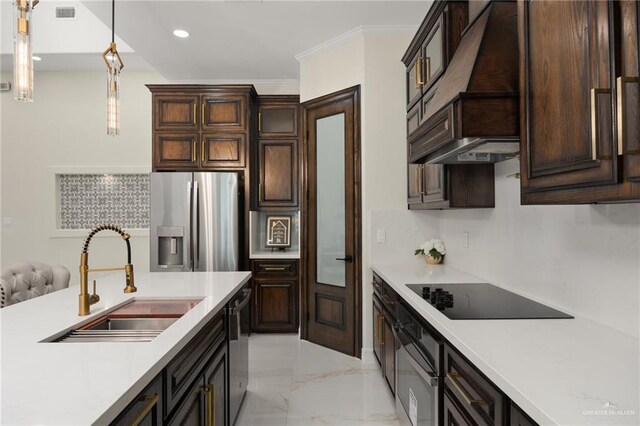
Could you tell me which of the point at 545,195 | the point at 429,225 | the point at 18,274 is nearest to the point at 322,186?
the point at 429,225

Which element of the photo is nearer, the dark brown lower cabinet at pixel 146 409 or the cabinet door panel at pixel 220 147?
the dark brown lower cabinet at pixel 146 409

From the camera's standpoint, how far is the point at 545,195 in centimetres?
127

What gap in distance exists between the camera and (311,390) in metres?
3.03

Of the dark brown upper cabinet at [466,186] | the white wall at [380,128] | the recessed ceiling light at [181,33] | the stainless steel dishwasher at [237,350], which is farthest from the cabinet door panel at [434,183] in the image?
the recessed ceiling light at [181,33]

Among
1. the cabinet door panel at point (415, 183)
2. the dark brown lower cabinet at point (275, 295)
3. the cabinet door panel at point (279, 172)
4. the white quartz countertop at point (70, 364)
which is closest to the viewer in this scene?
the white quartz countertop at point (70, 364)

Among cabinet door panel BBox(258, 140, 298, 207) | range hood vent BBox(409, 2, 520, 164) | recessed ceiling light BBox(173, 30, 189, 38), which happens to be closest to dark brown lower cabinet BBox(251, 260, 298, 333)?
cabinet door panel BBox(258, 140, 298, 207)

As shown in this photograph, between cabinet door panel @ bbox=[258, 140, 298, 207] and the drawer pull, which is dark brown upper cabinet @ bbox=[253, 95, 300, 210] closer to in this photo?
cabinet door panel @ bbox=[258, 140, 298, 207]

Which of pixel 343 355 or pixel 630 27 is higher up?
pixel 630 27

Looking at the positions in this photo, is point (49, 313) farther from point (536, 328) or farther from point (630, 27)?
point (630, 27)

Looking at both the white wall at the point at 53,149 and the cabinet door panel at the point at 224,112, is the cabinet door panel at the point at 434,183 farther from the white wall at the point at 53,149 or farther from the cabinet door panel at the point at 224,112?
the white wall at the point at 53,149

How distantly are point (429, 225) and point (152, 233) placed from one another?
2.78 m

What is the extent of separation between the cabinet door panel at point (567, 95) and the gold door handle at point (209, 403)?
1.50m

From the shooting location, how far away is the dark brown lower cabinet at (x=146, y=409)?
3.25 ft

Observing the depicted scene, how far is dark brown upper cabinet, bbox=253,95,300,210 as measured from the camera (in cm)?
464
